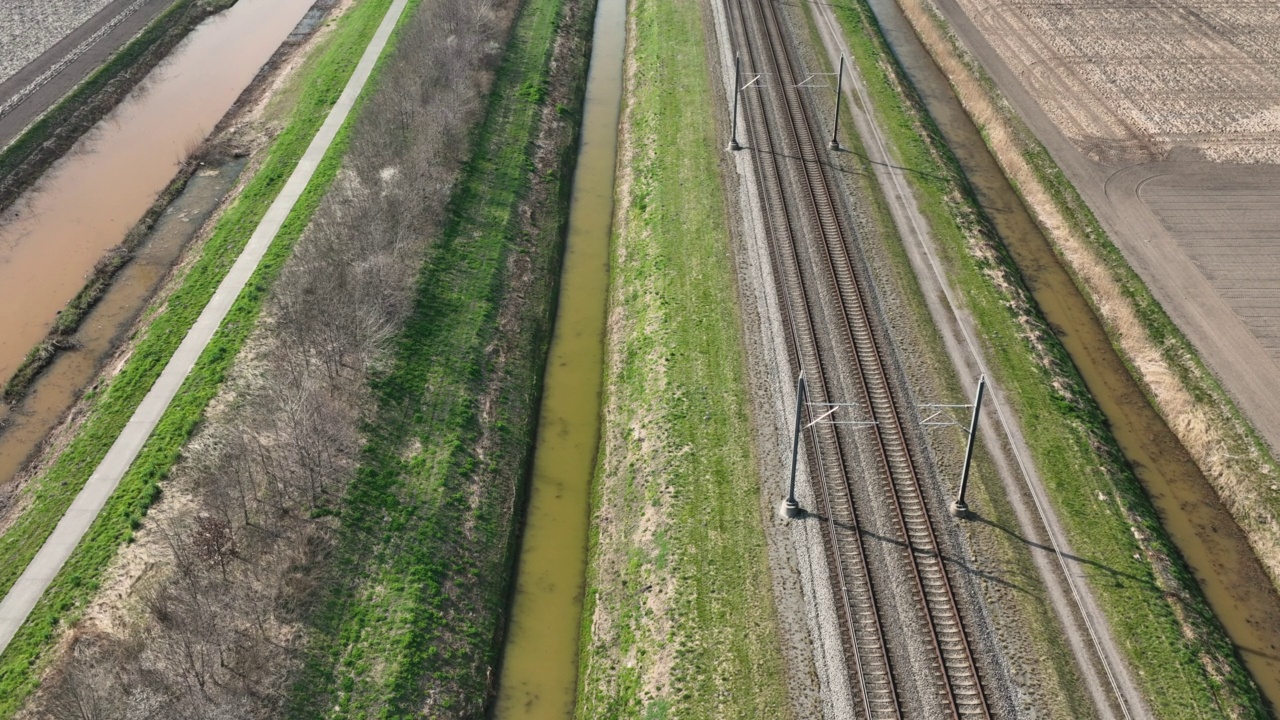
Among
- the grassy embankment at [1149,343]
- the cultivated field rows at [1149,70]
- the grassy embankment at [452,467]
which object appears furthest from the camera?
the cultivated field rows at [1149,70]

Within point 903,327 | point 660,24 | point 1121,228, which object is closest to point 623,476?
point 903,327

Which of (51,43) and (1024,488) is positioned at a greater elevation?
(1024,488)

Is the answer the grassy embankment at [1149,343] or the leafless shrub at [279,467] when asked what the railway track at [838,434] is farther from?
the leafless shrub at [279,467]

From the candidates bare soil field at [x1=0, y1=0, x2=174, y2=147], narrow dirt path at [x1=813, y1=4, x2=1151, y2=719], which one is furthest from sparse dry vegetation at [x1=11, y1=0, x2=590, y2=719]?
bare soil field at [x1=0, y1=0, x2=174, y2=147]

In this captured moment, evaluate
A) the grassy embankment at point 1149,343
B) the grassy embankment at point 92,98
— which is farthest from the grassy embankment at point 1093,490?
the grassy embankment at point 92,98

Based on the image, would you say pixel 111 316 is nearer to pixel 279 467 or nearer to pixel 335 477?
pixel 279 467

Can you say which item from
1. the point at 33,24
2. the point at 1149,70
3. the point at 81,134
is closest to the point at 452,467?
the point at 81,134

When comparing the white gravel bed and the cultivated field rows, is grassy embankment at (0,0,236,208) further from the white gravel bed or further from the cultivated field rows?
the cultivated field rows

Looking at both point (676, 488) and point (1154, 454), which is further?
point (1154, 454)
